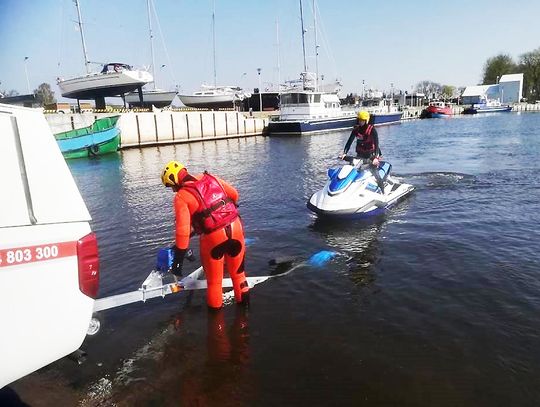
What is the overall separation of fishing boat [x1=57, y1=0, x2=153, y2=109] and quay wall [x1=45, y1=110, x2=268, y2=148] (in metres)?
6.77

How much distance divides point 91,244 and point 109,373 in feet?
6.76

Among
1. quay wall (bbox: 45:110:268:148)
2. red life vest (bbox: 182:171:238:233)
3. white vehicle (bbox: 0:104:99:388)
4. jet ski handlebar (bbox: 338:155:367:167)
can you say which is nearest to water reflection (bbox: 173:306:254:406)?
red life vest (bbox: 182:171:238:233)

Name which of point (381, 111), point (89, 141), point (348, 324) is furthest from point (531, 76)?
point (348, 324)

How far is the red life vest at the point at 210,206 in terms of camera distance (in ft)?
15.3

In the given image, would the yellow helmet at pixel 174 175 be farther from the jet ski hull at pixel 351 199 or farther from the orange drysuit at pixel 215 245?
the jet ski hull at pixel 351 199

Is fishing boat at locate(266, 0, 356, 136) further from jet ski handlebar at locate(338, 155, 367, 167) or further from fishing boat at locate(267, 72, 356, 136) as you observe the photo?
jet ski handlebar at locate(338, 155, 367, 167)

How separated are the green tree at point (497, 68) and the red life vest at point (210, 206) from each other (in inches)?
6030

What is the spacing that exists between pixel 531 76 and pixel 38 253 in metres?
149

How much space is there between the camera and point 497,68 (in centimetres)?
13475

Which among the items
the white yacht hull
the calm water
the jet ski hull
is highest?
the white yacht hull

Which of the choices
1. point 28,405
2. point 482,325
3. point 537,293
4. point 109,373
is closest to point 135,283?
point 109,373

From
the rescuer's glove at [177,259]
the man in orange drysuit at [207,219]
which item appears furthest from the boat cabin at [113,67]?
the rescuer's glove at [177,259]

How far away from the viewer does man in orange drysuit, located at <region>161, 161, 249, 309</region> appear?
4595 mm

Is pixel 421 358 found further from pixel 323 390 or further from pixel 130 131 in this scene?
pixel 130 131
